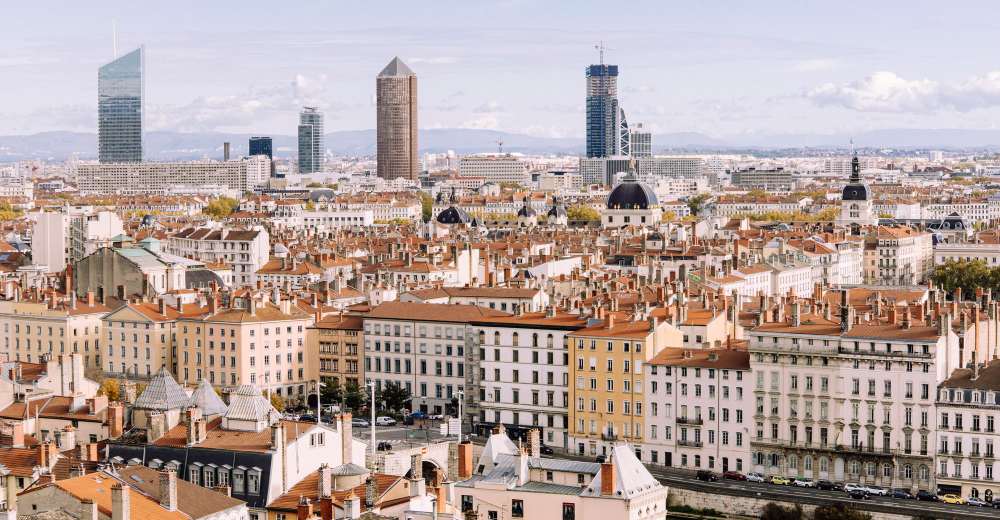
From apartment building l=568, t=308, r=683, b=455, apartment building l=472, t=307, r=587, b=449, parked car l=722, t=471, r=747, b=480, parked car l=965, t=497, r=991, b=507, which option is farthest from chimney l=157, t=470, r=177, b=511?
apartment building l=472, t=307, r=587, b=449

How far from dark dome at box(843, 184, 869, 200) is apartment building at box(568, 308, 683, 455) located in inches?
3725

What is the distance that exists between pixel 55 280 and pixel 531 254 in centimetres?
3029

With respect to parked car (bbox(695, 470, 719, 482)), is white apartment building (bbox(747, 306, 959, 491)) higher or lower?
higher

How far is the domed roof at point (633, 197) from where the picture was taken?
159625mm

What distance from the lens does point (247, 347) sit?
235 ft

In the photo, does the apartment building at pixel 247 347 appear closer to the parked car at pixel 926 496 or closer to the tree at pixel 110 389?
the tree at pixel 110 389

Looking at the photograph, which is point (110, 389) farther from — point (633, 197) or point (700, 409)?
point (633, 197)

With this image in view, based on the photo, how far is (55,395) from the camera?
5356 cm

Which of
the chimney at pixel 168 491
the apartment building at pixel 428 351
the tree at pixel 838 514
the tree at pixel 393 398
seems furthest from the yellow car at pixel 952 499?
the chimney at pixel 168 491

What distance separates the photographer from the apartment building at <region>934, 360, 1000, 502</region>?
52.9m

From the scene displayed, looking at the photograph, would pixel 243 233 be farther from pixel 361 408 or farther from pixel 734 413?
pixel 734 413

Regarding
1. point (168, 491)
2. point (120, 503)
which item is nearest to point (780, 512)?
point (168, 491)

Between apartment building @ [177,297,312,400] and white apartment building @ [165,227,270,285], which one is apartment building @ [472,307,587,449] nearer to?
apartment building @ [177,297,312,400]

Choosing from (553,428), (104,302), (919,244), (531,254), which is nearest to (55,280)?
(104,302)
